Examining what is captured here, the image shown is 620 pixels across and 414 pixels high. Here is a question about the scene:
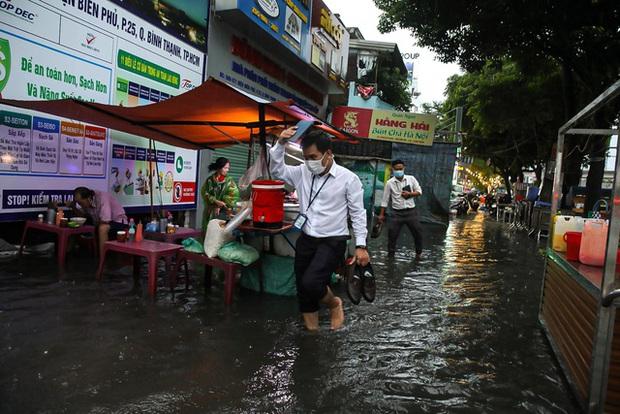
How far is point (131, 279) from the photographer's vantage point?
17.7ft

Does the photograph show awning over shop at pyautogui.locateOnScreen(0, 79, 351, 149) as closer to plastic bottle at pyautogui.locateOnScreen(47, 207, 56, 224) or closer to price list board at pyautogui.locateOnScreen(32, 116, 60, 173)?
price list board at pyautogui.locateOnScreen(32, 116, 60, 173)

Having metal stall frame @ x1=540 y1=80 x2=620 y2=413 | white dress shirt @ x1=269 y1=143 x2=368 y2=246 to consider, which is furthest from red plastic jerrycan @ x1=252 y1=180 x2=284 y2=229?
metal stall frame @ x1=540 y1=80 x2=620 y2=413

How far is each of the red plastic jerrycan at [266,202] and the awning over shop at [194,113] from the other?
793 mm

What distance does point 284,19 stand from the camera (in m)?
11.1

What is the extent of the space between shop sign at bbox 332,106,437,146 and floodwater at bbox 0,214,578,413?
942cm

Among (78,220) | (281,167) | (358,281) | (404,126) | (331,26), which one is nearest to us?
(358,281)

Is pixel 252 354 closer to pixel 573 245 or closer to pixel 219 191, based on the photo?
pixel 573 245

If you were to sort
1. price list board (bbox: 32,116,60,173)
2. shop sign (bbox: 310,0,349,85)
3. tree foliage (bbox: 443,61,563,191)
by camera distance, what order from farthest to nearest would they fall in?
1. tree foliage (bbox: 443,61,563,191)
2. shop sign (bbox: 310,0,349,85)
3. price list board (bbox: 32,116,60,173)

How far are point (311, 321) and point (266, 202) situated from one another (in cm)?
123

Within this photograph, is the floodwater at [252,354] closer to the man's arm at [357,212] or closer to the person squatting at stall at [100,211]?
the person squatting at stall at [100,211]

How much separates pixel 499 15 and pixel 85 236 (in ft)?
34.4

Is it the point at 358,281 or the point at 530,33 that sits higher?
the point at 530,33

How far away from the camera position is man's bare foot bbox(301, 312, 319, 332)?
3.91 m

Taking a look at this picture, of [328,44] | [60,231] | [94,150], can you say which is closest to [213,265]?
[60,231]
